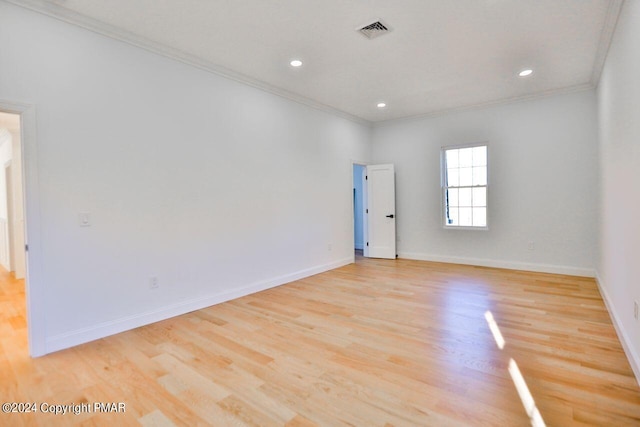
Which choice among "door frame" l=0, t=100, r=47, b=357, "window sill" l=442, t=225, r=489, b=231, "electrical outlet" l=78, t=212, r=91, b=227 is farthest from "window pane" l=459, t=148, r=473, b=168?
"door frame" l=0, t=100, r=47, b=357

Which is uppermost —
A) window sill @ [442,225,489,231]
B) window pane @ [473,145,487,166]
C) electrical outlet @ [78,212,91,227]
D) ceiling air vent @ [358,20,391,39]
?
ceiling air vent @ [358,20,391,39]

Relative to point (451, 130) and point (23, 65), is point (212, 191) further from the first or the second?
point (451, 130)

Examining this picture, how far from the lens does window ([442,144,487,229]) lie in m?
5.83

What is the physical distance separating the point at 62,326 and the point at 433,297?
3867 millimetres

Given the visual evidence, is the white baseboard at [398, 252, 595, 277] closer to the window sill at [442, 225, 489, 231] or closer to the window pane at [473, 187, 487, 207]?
the window sill at [442, 225, 489, 231]

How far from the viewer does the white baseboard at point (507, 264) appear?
16.5ft

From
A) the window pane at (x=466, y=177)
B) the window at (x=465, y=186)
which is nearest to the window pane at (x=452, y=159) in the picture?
the window at (x=465, y=186)

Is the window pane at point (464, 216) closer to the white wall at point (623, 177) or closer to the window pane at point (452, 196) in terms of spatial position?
the window pane at point (452, 196)

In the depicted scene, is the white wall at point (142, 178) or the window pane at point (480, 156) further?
the window pane at point (480, 156)

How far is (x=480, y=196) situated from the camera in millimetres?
5836

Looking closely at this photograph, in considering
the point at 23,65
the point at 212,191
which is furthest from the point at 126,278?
the point at 23,65

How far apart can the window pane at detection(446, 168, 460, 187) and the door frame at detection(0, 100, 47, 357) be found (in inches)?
237

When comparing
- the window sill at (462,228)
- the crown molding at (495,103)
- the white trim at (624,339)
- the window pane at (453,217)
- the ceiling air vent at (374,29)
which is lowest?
the white trim at (624,339)

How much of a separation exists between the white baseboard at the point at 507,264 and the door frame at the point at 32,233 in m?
5.74
